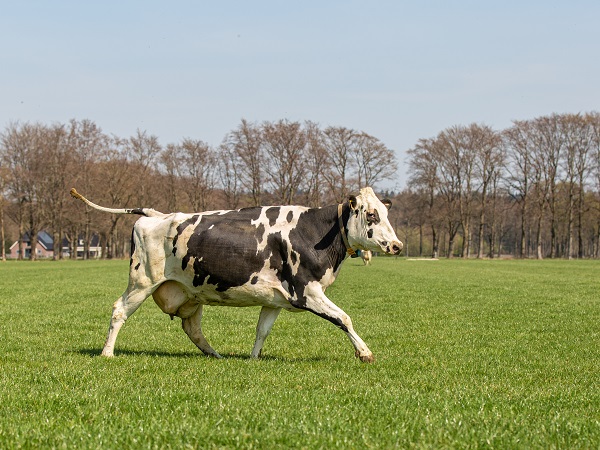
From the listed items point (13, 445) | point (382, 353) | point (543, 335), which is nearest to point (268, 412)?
point (13, 445)

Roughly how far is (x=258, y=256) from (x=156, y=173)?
87.3 meters

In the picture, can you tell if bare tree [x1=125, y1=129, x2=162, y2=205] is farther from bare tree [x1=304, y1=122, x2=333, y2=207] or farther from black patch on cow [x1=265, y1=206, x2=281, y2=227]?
black patch on cow [x1=265, y1=206, x2=281, y2=227]

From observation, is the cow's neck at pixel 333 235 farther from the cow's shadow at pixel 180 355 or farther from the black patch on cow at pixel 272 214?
the cow's shadow at pixel 180 355

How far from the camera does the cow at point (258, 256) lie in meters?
10.9

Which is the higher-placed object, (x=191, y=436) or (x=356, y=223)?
(x=356, y=223)

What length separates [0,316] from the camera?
18516mm

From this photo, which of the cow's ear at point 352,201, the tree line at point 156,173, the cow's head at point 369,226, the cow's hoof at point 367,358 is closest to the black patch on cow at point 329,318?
the cow's hoof at point 367,358

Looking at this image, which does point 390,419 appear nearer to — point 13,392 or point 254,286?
point 13,392

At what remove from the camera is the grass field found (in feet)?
18.5

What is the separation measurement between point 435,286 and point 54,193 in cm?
6617

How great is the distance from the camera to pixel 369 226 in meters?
11.0

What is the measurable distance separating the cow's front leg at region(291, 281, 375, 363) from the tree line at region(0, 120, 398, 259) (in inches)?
2880

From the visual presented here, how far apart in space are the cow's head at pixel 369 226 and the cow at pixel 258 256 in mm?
15

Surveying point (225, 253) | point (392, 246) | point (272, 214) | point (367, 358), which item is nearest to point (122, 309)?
point (225, 253)
